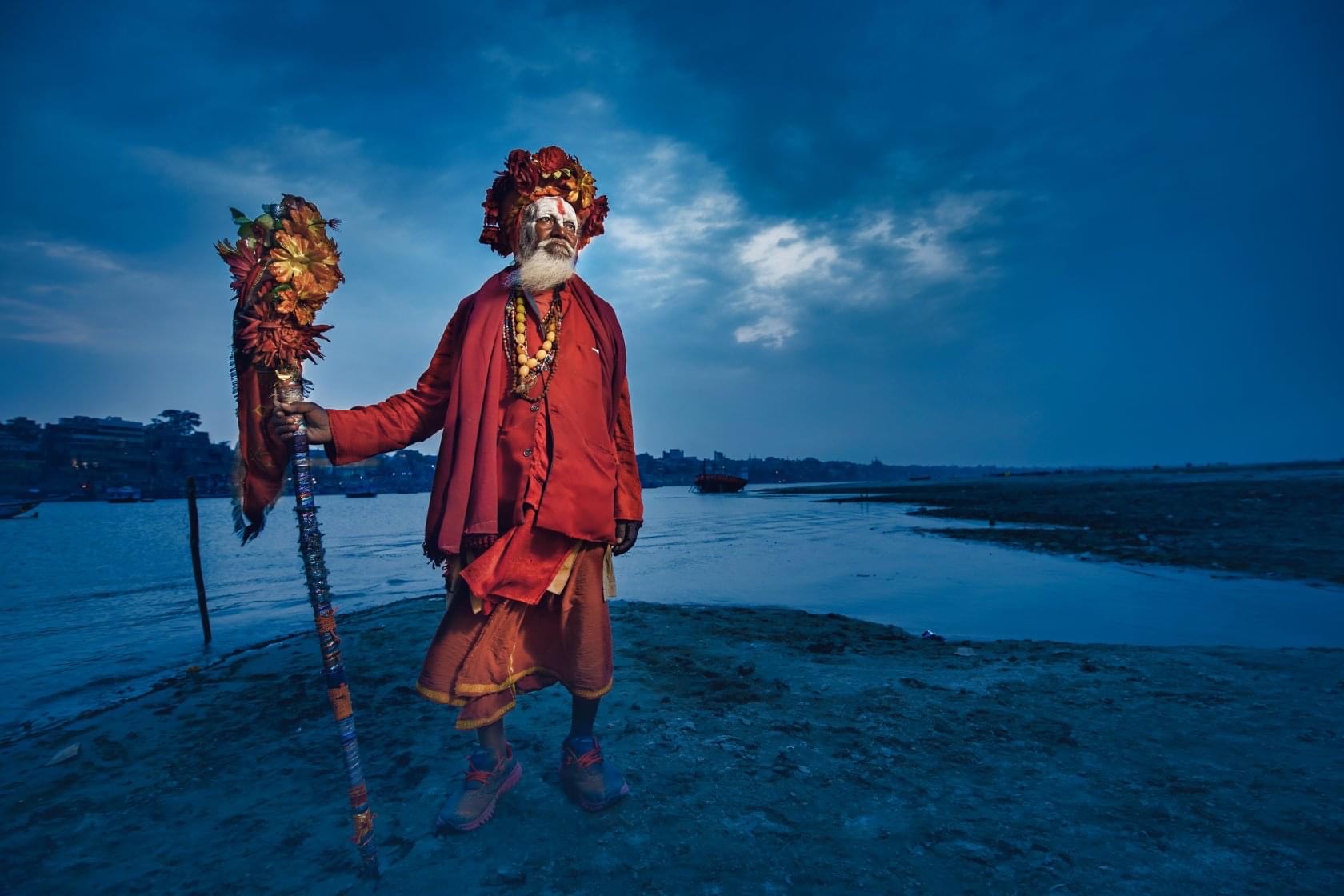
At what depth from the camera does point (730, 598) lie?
31.0 ft

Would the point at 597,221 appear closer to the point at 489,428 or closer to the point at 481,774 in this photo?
the point at 489,428

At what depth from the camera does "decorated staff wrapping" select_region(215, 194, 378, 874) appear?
1885mm

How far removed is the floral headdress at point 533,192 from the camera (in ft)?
8.82

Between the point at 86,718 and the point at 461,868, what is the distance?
398 centimetres

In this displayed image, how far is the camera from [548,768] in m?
2.88

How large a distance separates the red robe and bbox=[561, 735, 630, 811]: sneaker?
806mm

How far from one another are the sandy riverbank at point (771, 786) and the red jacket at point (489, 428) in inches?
47.9

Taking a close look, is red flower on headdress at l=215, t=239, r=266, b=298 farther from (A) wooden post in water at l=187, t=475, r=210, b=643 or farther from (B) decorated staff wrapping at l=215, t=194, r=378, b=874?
(A) wooden post in water at l=187, t=475, r=210, b=643

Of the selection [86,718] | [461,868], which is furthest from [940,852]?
[86,718]

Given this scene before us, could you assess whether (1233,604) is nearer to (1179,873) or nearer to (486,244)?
(1179,873)

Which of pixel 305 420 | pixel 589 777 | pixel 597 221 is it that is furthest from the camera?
pixel 597 221

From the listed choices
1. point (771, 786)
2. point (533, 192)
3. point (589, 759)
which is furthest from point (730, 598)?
point (533, 192)

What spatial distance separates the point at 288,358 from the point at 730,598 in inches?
329

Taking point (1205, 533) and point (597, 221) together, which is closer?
point (597, 221)
